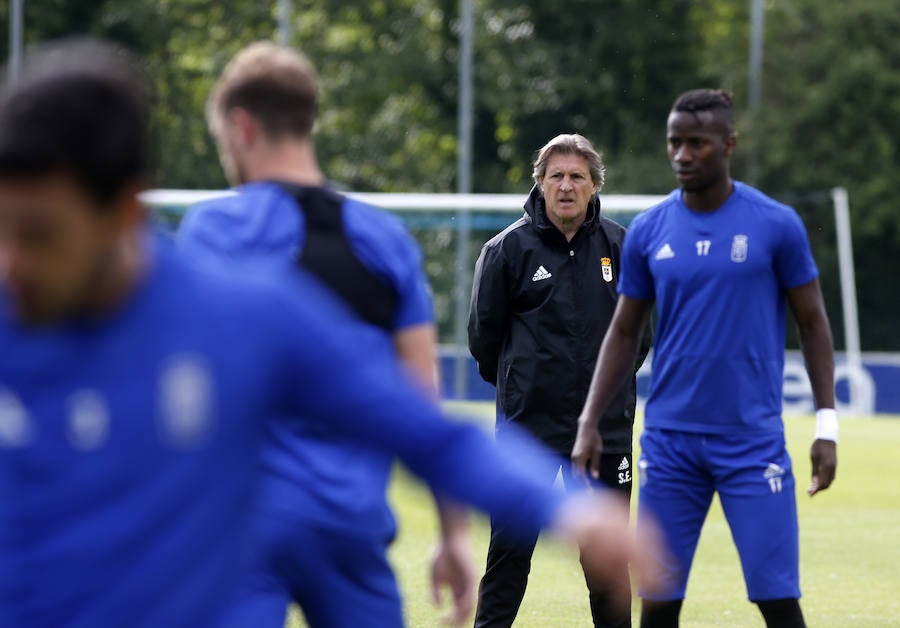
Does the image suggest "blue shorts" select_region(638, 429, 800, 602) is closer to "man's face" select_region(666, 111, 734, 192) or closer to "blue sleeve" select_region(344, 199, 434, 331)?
"man's face" select_region(666, 111, 734, 192)

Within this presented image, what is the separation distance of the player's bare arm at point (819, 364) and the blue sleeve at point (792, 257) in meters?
0.03

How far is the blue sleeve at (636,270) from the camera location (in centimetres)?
571

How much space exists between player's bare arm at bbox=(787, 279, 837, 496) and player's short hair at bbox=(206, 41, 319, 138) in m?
Result: 2.31

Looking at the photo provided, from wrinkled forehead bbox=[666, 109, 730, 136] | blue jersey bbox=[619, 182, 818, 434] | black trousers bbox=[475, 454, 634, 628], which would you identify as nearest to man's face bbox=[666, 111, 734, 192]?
wrinkled forehead bbox=[666, 109, 730, 136]

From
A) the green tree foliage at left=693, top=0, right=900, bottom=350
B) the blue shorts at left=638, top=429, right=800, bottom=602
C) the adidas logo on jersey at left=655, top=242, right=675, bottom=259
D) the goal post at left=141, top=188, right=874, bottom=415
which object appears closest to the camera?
the blue shorts at left=638, top=429, right=800, bottom=602

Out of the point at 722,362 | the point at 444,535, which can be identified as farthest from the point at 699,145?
→ the point at 444,535

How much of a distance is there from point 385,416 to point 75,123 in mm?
540

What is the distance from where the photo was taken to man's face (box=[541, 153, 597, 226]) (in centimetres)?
695

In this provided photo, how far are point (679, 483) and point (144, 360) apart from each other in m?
3.75

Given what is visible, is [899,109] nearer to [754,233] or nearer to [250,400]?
[754,233]

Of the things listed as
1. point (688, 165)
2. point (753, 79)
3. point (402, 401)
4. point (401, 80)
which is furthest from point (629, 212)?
point (402, 401)

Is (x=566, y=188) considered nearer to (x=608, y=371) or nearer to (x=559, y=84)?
(x=608, y=371)

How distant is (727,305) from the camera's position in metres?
5.53

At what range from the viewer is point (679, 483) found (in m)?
5.61
